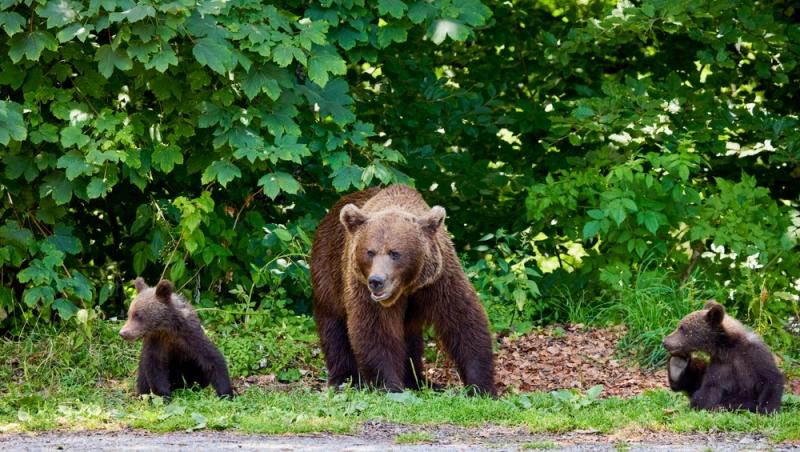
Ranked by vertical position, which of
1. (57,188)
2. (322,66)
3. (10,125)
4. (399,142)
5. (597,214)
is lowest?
(597,214)

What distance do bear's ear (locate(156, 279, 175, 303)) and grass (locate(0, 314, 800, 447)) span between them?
2.05 ft

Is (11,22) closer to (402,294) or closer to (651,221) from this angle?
(402,294)

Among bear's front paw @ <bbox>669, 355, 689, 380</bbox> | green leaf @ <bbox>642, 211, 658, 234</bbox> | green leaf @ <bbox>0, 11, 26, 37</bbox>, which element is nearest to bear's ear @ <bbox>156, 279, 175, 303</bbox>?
green leaf @ <bbox>0, 11, 26, 37</bbox>

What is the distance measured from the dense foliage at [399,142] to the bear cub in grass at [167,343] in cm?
117

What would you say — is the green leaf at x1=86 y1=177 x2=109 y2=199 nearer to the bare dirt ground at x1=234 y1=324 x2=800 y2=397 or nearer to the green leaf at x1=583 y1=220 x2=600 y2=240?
the bare dirt ground at x1=234 y1=324 x2=800 y2=397

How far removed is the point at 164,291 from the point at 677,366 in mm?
3327

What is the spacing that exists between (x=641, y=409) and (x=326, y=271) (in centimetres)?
285

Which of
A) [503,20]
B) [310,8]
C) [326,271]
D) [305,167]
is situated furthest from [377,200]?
[503,20]

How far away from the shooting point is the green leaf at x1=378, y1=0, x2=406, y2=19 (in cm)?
922

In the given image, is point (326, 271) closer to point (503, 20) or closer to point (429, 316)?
point (429, 316)

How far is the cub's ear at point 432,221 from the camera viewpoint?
27.4ft

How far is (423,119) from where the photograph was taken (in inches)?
467

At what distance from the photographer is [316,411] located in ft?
23.6

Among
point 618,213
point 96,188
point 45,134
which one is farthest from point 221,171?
point 618,213
